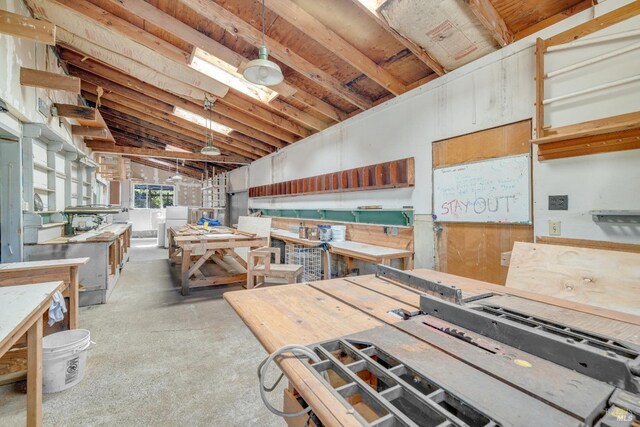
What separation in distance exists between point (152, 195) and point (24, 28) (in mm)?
12442

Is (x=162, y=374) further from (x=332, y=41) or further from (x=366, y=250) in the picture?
(x=332, y=41)

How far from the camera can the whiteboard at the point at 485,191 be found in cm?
246

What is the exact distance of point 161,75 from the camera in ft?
14.1

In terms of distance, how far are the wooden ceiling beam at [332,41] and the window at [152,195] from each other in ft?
41.3

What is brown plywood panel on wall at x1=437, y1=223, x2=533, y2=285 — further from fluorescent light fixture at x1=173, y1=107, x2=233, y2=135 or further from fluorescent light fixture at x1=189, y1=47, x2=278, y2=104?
fluorescent light fixture at x1=173, y1=107, x2=233, y2=135

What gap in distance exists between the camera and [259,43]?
3.07 m

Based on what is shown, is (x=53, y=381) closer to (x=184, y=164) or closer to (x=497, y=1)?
(x=497, y=1)

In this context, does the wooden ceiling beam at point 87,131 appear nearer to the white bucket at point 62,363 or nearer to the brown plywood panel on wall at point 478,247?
the white bucket at point 62,363

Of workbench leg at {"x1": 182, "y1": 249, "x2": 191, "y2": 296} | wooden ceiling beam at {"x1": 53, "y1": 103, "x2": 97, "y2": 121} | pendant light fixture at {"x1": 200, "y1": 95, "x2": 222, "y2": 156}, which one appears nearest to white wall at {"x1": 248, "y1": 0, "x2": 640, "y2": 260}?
pendant light fixture at {"x1": 200, "y1": 95, "x2": 222, "y2": 156}

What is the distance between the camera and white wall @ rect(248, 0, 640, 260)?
198cm

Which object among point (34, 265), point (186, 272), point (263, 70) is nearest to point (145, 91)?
point (186, 272)

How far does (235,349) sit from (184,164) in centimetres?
1125

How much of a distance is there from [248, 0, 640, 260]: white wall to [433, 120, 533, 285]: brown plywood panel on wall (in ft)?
0.32

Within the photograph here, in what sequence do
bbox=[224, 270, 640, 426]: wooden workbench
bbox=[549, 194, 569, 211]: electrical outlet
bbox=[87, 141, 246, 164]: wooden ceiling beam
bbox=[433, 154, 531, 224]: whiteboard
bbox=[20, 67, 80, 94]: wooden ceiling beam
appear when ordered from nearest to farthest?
bbox=[224, 270, 640, 426]: wooden workbench < bbox=[549, 194, 569, 211]: electrical outlet < bbox=[433, 154, 531, 224]: whiteboard < bbox=[20, 67, 80, 94]: wooden ceiling beam < bbox=[87, 141, 246, 164]: wooden ceiling beam
